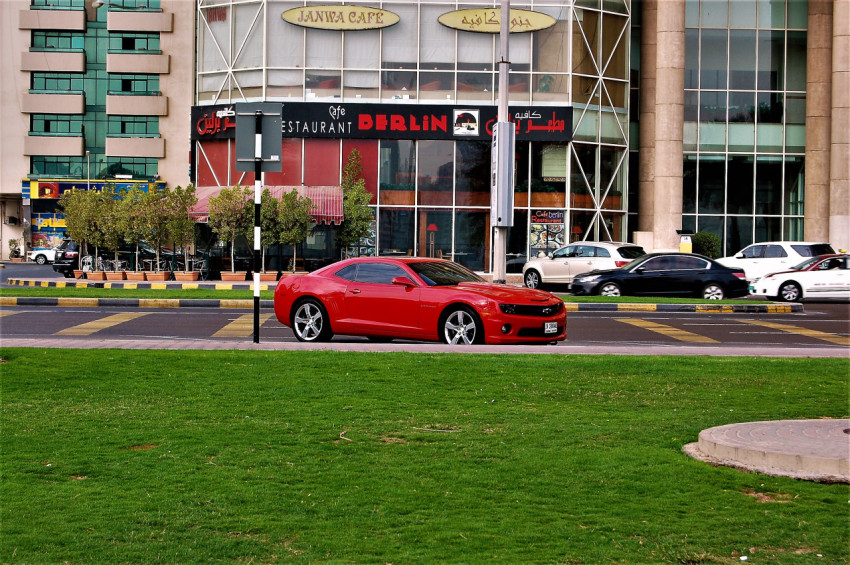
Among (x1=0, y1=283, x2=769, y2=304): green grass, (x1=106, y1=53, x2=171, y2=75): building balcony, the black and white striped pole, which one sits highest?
(x1=106, y1=53, x2=171, y2=75): building balcony

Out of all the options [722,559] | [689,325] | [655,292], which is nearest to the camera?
[722,559]

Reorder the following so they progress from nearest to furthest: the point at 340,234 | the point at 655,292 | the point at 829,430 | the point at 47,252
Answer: the point at 829,430
the point at 655,292
the point at 340,234
the point at 47,252

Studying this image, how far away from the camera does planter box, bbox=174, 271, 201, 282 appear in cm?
3647

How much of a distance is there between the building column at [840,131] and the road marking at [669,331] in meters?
25.1

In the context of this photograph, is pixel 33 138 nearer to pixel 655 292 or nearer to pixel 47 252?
pixel 47 252

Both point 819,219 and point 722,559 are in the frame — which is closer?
point 722,559

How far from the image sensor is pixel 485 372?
11109 millimetres

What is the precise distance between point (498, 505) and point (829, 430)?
10.7 feet

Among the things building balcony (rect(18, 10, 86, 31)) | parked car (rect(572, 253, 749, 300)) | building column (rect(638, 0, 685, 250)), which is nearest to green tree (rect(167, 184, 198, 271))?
parked car (rect(572, 253, 749, 300))

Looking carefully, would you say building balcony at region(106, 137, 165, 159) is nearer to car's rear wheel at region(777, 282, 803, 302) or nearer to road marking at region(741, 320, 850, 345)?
car's rear wheel at region(777, 282, 803, 302)

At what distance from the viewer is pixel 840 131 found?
42.4 meters

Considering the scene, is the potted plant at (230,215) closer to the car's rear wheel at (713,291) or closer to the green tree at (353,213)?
the green tree at (353,213)

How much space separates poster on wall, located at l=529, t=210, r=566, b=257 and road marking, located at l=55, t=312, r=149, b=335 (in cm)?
2100

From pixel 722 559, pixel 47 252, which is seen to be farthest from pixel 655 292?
pixel 47 252
